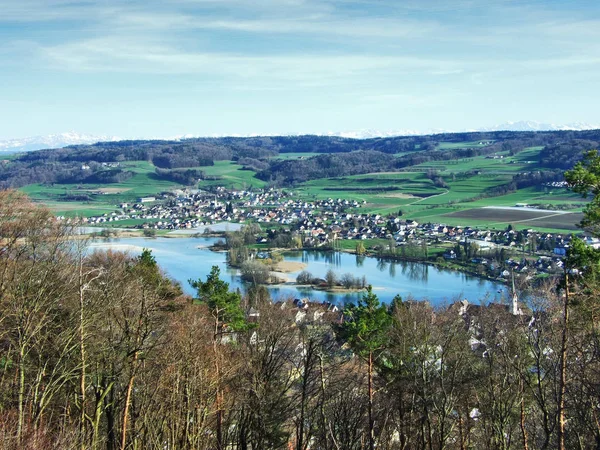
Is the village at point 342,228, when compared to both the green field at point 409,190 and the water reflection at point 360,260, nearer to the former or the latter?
the water reflection at point 360,260

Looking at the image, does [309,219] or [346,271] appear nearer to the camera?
[346,271]

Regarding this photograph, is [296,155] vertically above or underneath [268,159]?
above

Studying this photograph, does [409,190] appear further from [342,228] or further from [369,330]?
[369,330]

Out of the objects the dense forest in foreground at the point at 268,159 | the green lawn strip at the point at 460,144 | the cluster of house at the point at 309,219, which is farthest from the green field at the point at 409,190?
the green lawn strip at the point at 460,144

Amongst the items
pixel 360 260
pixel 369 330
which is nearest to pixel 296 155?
pixel 360 260

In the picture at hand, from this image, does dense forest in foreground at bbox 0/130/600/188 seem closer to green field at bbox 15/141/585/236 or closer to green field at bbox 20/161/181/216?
green field at bbox 20/161/181/216

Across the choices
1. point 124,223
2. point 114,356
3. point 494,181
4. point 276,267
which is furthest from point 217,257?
point 494,181

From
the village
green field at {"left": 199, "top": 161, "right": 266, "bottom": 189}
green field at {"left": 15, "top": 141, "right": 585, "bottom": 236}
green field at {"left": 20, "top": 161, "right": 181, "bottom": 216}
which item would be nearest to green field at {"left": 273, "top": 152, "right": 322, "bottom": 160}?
green field at {"left": 199, "top": 161, "right": 266, "bottom": 189}
